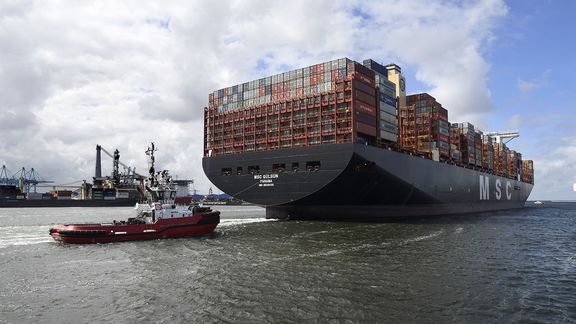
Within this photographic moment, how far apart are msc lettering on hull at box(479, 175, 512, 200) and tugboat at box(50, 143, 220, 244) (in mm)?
54495

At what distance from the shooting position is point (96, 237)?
92.8 feet

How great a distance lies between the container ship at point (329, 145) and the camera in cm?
3962

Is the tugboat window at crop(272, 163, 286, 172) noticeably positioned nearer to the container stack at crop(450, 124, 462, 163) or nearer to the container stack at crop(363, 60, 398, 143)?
the container stack at crop(363, 60, 398, 143)

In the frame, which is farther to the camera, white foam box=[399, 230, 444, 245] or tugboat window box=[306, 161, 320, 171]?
tugboat window box=[306, 161, 320, 171]

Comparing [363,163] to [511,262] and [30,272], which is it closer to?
[511,262]

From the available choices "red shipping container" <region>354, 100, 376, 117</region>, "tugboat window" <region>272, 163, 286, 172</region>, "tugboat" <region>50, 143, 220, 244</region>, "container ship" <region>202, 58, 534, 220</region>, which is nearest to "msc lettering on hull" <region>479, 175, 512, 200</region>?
"container ship" <region>202, 58, 534, 220</region>

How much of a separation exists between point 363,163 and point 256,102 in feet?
50.8

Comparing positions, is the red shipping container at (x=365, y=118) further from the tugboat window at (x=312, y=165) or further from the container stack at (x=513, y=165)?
the container stack at (x=513, y=165)

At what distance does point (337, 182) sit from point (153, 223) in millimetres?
17812

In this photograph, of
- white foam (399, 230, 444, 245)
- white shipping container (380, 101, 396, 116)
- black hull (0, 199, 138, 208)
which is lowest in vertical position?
black hull (0, 199, 138, 208)

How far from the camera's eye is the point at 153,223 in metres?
30.7

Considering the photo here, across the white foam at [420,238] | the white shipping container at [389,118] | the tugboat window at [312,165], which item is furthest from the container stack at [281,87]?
the white foam at [420,238]

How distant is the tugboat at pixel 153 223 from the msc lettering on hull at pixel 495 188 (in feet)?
179

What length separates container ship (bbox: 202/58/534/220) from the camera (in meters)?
39.6
